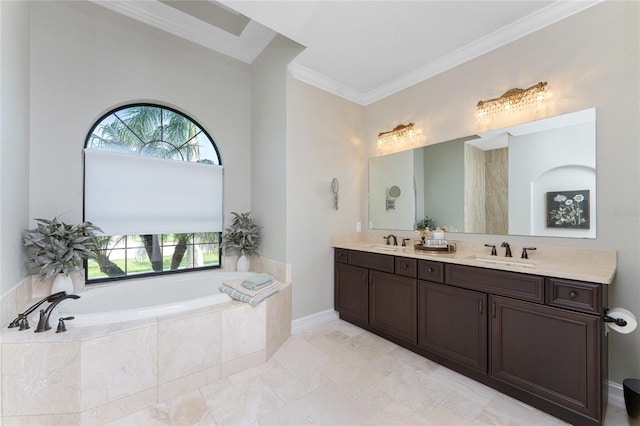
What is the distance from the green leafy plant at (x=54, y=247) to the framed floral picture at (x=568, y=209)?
3767 millimetres

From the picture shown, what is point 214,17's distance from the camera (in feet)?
9.36

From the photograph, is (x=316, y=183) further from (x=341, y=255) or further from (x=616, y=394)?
(x=616, y=394)

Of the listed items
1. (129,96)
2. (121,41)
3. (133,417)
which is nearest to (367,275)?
(133,417)

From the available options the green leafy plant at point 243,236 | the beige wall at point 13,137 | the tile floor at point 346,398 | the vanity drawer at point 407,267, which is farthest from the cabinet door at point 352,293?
the beige wall at point 13,137

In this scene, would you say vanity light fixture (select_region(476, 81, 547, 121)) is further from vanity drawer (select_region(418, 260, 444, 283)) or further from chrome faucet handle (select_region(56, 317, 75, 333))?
chrome faucet handle (select_region(56, 317, 75, 333))

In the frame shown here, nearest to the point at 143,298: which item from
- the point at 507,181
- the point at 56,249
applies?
the point at 56,249

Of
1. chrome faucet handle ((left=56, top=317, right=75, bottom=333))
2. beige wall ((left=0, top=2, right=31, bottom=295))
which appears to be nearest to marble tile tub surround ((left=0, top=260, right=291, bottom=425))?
chrome faucet handle ((left=56, top=317, right=75, bottom=333))

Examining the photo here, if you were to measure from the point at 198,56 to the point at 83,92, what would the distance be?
1.24 m

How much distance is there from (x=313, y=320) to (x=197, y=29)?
140 inches

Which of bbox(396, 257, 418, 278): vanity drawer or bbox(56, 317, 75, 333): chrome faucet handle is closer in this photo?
bbox(56, 317, 75, 333): chrome faucet handle

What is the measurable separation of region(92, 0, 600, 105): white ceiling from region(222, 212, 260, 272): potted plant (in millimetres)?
1783

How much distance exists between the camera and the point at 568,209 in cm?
188

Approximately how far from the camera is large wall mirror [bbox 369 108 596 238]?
6.07 feet

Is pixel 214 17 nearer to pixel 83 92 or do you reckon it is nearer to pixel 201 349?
pixel 83 92
